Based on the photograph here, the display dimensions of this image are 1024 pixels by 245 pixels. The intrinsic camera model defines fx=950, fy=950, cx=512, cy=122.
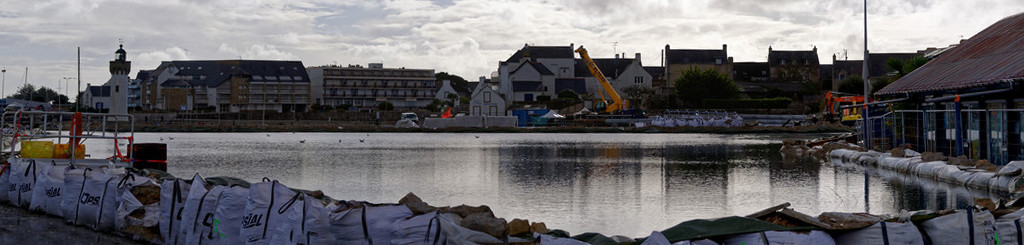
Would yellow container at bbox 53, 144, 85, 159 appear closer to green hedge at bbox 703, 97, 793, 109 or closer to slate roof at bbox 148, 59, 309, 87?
green hedge at bbox 703, 97, 793, 109

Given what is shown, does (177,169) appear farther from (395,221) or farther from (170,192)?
(395,221)

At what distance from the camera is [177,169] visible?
30.7m

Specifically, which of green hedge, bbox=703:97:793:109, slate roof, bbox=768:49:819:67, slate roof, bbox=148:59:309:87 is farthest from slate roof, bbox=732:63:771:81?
slate roof, bbox=148:59:309:87

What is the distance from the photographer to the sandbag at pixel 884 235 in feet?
28.8

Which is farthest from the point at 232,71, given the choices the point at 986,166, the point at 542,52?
the point at 986,166

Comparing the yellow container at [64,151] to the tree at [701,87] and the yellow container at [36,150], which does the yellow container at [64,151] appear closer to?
the yellow container at [36,150]

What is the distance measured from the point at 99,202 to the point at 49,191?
2136 mm

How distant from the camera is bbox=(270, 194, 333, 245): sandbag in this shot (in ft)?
31.8

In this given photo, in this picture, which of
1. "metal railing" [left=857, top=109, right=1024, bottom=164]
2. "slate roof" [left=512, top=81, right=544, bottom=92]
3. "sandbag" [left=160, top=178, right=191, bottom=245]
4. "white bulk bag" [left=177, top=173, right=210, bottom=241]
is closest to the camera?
"white bulk bag" [left=177, top=173, right=210, bottom=241]

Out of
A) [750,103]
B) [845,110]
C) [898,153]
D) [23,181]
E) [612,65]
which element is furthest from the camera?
[612,65]

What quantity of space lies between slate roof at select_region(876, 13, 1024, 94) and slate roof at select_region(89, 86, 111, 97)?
153 meters

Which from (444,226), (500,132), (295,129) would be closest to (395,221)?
(444,226)

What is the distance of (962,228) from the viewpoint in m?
8.88

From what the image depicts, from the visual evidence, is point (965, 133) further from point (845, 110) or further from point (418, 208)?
point (845, 110)
